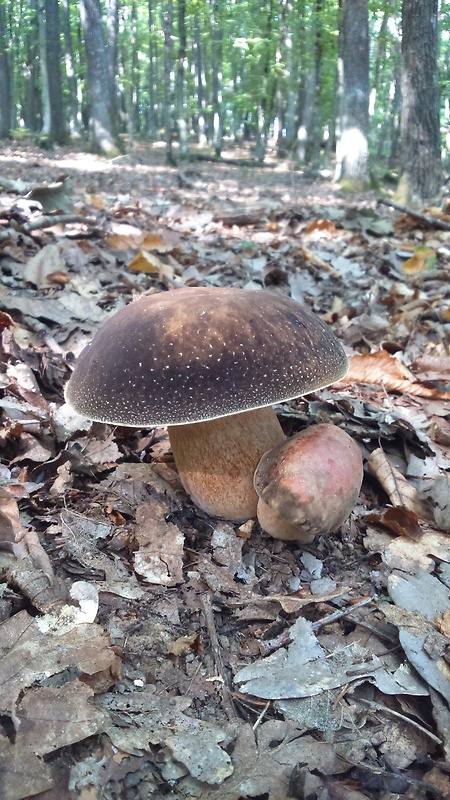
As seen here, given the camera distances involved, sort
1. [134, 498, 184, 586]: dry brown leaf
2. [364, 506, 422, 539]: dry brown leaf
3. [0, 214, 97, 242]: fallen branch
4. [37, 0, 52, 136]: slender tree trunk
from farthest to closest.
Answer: [37, 0, 52, 136]: slender tree trunk → [0, 214, 97, 242]: fallen branch → [364, 506, 422, 539]: dry brown leaf → [134, 498, 184, 586]: dry brown leaf

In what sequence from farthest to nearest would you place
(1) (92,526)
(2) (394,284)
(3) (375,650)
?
(2) (394,284), (1) (92,526), (3) (375,650)

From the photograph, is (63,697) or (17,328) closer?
(63,697)

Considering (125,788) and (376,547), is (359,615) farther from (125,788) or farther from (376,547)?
(125,788)

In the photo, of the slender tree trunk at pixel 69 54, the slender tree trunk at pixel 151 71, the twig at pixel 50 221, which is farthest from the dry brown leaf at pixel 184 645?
the slender tree trunk at pixel 151 71

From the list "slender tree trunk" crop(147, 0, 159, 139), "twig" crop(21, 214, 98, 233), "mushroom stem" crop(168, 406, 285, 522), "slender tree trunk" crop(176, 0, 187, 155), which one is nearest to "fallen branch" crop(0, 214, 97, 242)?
"twig" crop(21, 214, 98, 233)

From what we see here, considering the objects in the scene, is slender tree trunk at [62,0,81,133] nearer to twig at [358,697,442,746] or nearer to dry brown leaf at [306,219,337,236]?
dry brown leaf at [306,219,337,236]

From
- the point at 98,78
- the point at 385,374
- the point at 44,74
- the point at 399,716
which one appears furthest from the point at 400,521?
the point at 44,74

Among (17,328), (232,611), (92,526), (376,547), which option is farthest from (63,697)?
(17,328)

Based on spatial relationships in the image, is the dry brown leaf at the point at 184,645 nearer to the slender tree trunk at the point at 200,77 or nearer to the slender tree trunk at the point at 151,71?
the slender tree trunk at the point at 200,77
